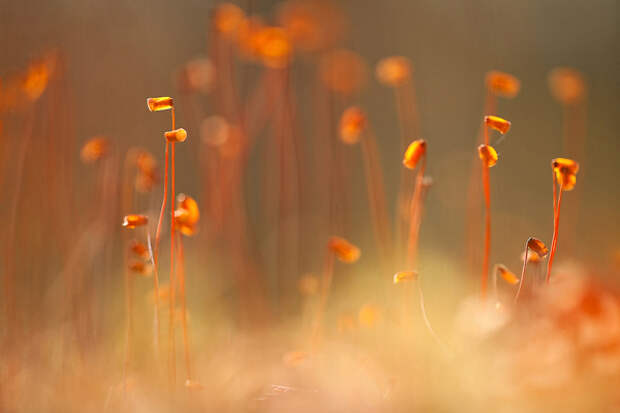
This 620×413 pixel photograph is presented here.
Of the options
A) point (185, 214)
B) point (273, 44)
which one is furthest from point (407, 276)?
point (273, 44)

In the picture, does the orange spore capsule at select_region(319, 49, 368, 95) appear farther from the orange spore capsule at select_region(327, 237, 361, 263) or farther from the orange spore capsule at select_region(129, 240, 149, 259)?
the orange spore capsule at select_region(129, 240, 149, 259)

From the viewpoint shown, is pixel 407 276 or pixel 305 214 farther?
pixel 305 214

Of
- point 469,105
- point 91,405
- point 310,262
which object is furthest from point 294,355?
point 469,105

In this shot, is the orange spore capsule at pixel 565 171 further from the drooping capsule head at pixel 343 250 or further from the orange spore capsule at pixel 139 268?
the orange spore capsule at pixel 139 268

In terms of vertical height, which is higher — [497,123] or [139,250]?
[497,123]

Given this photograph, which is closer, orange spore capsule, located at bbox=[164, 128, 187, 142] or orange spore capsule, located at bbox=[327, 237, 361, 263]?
orange spore capsule, located at bbox=[164, 128, 187, 142]

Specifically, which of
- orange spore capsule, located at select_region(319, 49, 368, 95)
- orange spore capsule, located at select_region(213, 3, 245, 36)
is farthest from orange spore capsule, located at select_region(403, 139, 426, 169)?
orange spore capsule, located at select_region(319, 49, 368, 95)

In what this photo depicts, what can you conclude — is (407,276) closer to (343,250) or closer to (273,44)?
(343,250)

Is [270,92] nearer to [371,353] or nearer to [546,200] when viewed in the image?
[371,353]
